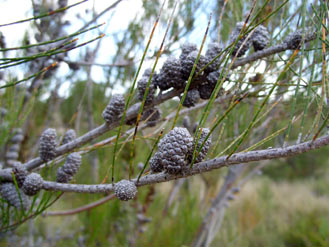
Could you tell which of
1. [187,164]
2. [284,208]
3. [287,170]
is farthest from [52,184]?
[287,170]

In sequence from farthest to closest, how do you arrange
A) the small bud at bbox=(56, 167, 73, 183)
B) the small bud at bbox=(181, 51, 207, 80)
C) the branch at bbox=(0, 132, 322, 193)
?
the small bud at bbox=(56, 167, 73, 183) → the small bud at bbox=(181, 51, 207, 80) → the branch at bbox=(0, 132, 322, 193)

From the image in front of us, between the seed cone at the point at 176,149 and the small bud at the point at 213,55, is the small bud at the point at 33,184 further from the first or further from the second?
the small bud at the point at 213,55

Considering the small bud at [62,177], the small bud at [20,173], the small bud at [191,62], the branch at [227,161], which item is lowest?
the branch at [227,161]

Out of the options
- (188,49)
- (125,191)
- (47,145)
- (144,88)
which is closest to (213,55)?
(188,49)

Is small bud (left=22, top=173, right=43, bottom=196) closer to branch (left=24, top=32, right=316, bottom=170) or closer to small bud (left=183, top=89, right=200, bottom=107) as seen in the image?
branch (left=24, top=32, right=316, bottom=170)

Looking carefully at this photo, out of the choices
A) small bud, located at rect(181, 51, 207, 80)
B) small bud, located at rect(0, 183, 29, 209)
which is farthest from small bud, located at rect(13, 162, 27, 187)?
small bud, located at rect(181, 51, 207, 80)

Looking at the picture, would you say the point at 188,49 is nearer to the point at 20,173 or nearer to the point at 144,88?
the point at 144,88

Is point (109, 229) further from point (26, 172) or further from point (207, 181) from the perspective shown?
point (26, 172)

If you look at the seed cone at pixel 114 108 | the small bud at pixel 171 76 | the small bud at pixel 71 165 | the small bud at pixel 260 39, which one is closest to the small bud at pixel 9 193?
the small bud at pixel 71 165

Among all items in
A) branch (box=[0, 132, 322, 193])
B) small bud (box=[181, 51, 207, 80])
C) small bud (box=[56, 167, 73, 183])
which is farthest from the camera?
small bud (box=[56, 167, 73, 183])
